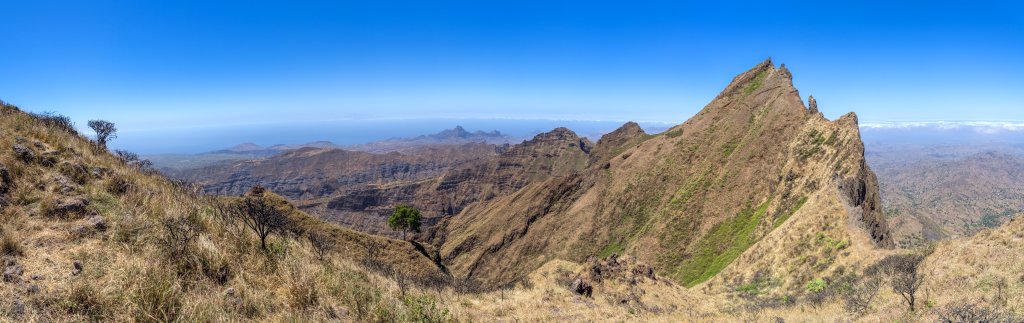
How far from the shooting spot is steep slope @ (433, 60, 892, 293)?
1438 inches

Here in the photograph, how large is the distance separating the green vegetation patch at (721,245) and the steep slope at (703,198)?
15 centimetres

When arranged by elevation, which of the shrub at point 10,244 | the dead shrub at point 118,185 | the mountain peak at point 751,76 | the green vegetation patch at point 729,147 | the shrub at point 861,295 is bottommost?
the shrub at point 861,295

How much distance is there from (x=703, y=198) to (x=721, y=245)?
10.6 meters

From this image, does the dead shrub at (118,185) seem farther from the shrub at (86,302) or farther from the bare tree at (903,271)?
the bare tree at (903,271)

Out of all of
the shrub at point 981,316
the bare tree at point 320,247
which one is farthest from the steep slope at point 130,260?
the shrub at point 981,316

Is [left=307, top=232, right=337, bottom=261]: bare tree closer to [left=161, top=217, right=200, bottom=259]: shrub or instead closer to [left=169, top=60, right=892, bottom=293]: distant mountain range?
[left=161, top=217, right=200, bottom=259]: shrub

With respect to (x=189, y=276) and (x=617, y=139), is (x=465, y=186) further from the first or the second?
(x=189, y=276)

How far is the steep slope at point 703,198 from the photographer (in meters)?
36.5

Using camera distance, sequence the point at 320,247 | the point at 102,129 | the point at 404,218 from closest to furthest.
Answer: the point at 320,247
the point at 102,129
the point at 404,218

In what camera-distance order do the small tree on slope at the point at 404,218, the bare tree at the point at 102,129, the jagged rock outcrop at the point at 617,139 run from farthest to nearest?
the jagged rock outcrop at the point at 617,139
the small tree on slope at the point at 404,218
the bare tree at the point at 102,129

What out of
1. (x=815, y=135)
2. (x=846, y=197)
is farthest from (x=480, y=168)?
(x=846, y=197)

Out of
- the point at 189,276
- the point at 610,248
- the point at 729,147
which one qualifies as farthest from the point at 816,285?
the point at 729,147

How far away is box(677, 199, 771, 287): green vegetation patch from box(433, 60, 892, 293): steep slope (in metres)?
0.15

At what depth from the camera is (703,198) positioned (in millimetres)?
50344
